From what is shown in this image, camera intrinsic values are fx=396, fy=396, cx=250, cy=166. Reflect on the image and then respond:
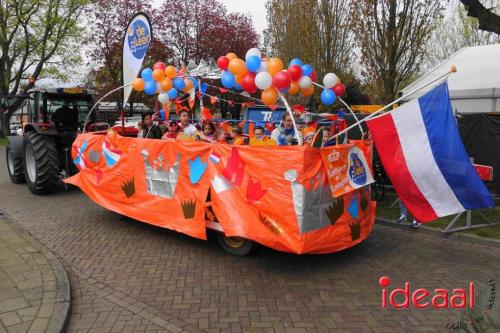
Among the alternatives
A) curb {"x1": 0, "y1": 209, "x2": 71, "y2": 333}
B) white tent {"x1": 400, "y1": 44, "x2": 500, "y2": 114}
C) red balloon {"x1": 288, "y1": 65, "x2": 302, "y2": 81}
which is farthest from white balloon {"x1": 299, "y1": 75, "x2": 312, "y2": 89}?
white tent {"x1": 400, "y1": 44, "x2": 500, "y2": 114}

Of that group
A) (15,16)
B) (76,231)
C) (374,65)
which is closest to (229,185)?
(76,231)

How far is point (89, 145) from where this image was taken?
717 cm

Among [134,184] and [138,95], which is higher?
[138,95]

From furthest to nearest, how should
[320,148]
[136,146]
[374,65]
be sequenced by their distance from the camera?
1. [374,65]
2. [136,146]
3. [320,148]

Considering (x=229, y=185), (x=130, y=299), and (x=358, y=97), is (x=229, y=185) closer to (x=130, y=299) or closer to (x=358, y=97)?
(x=130, y=299)

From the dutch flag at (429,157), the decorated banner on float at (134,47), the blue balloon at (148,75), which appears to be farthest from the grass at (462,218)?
the decorated banner on float at (134,47)

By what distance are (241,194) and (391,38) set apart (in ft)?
29.3

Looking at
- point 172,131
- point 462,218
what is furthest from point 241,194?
point 462,218

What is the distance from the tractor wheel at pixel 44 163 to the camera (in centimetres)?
878

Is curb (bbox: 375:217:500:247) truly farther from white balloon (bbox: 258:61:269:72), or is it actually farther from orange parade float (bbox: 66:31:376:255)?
white balloon (bbox: 258:61:269:72)

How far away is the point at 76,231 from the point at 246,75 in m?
3.92

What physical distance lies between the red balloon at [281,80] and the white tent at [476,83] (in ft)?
21.4

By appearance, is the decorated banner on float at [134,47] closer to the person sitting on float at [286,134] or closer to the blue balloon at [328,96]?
the person sitting on float at [286,134]

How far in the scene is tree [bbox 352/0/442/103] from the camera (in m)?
11.4
